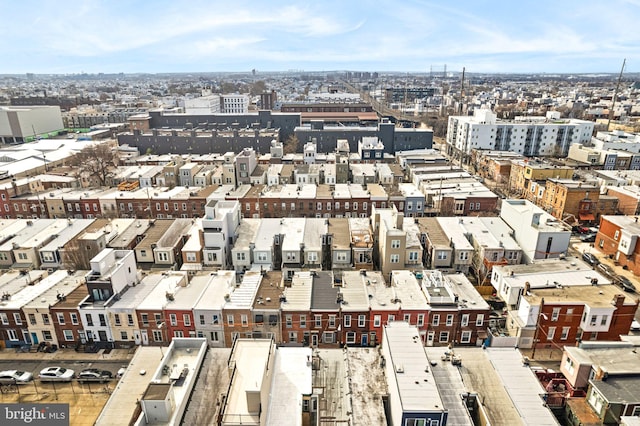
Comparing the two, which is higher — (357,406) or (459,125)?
(459,125)

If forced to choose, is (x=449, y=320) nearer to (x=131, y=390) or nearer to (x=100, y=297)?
(x=131, y=390)

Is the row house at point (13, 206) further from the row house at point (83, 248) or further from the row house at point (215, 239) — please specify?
the row house at point (215, 239)

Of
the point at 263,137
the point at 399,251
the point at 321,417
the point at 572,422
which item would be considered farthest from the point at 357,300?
the point at 263,137

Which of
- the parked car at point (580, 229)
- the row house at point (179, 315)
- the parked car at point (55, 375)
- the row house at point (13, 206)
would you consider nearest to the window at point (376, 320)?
the row house at point (179, 315)

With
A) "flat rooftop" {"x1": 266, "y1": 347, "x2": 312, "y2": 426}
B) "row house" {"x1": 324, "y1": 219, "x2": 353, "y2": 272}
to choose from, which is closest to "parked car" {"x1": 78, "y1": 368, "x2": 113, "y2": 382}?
"flat rooftop" {"x1": 266, "y1": 347, "x2": 312, "y2": 426}

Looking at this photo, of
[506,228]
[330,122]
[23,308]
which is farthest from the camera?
[330,122]

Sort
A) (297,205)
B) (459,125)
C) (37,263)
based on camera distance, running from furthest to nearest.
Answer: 1. (459,125)
2. (297,205)
3. (37,263)

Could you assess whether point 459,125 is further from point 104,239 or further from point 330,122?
point 104,239

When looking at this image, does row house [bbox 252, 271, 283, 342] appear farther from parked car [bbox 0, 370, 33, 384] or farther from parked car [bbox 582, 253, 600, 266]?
parked car [bbox 582, 253, 600, 266]
